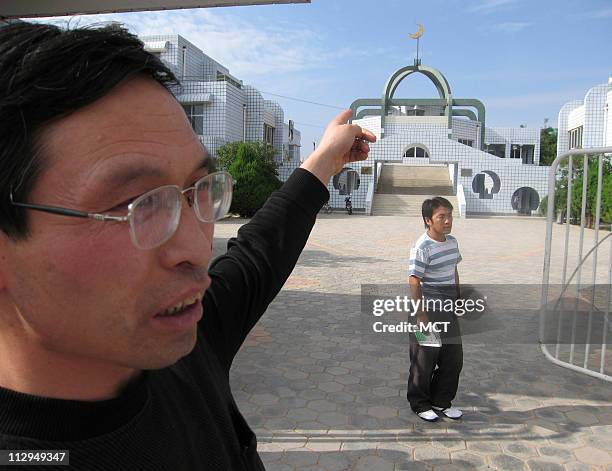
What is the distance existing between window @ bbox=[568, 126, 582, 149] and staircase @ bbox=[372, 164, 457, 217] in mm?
7328

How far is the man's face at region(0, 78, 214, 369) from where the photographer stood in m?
0.69

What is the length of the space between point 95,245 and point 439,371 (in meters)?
3.38

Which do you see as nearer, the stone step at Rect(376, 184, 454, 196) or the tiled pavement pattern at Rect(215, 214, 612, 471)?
the tiled pavement pattern at Rect(215, 214, 612, 471)

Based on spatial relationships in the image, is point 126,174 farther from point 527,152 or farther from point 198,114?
point 527,152

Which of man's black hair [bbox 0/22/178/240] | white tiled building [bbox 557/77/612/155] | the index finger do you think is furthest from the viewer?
white tiled building [bbox 557/77/612/155]

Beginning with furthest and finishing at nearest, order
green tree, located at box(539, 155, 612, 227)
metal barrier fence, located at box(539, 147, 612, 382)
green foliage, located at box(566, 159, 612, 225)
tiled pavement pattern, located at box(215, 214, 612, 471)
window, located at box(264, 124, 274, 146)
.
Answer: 1. window, located at box(264, 124, 274, 146)
2. green tree, located at box(539, 155, 612, 227)
3. green foliage, located at box(566, 159, 612, 225)
4. metal barrier fence, located at box(539, 147, 612, 382)
5. tiled pavement pattern, located at box(215, 214, 612, 471)

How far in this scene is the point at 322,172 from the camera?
59.2 inches

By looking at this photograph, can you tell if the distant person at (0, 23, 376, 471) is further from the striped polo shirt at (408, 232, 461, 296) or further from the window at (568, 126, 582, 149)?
the window at (568, 126, 582, 149)

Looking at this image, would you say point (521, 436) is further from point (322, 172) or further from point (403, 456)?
point (322, 172)

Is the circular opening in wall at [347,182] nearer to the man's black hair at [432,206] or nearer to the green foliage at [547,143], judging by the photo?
the green foliage at [547,143]

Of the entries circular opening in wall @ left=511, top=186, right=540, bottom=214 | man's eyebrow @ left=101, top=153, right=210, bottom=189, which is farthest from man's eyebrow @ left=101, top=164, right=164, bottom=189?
circular opening in wall @ left=511, top=186, right=540, bottom=214

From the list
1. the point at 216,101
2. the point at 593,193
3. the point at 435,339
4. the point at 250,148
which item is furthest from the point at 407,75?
the point at 435,339

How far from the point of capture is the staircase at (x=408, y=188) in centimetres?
2575

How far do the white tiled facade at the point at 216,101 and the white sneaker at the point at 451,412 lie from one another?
70.4 feet
